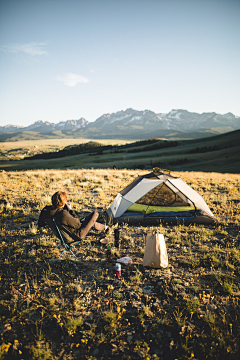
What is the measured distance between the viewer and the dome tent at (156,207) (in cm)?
833

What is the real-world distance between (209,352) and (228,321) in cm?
81

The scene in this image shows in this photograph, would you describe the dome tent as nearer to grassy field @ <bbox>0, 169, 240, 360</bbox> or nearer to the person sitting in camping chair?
grassy field @ <bbox>0, 169, 240, 360</bbox>

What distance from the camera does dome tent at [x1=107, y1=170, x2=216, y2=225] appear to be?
833 centimetres

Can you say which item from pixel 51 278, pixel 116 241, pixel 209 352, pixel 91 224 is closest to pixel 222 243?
pixel 116 241

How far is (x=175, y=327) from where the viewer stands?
364 cm

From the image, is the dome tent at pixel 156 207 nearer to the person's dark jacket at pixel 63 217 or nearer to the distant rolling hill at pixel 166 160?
the person's dark jacket at pixel 63 217

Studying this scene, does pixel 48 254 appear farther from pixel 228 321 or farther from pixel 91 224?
pixel 228 321

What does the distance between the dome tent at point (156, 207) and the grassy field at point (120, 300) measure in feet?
3.24

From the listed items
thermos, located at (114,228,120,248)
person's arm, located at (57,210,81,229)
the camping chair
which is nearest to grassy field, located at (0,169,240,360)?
thermos, located at (114,228,120,248)

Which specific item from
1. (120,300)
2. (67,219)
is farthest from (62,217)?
(120,300)

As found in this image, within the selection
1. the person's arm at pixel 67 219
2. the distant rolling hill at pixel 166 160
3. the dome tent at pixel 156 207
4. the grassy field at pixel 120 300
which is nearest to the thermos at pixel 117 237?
the grassy field at pixel 120 300

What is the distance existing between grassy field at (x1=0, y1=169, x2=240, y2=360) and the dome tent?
988 mm

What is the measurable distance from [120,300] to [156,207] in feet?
17.8

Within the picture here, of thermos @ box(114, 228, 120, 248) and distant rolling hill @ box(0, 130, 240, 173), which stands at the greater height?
distant rolling hill @ box(0, 130, 240, 173)
